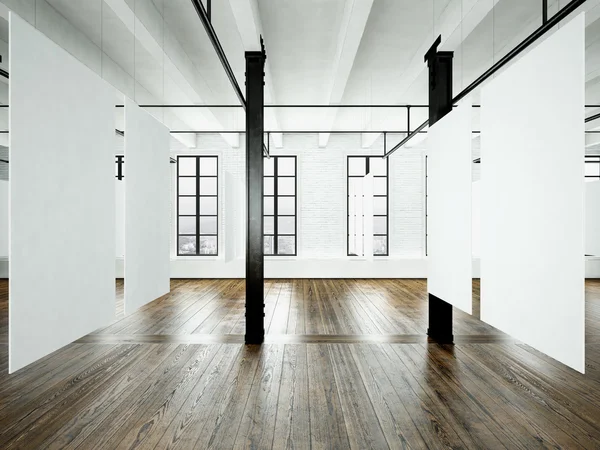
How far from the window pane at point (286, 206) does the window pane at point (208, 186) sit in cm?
173

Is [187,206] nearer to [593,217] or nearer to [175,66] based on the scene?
[175,66]

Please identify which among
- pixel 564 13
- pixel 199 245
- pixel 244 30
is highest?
pixel 244 30

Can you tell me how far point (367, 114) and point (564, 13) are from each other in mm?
5673

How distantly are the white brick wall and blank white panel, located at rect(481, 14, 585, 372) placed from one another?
6.88 metres

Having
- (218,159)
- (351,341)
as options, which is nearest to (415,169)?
(218,159)

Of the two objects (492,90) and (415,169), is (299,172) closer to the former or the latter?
(415,169)

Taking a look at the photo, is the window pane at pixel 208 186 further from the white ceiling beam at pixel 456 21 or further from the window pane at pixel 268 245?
the white ceiling beam at pixel 456 21

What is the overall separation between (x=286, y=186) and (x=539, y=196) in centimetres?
789

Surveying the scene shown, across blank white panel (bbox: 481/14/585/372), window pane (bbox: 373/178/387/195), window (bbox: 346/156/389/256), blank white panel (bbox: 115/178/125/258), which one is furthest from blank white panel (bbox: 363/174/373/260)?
blank white panel (bbox: 481/14/585/372)

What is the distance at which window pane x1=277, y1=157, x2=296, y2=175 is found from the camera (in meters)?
9.73

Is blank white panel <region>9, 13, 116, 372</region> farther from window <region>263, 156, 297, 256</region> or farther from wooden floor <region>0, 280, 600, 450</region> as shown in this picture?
window <region>263, 156, 297, 256</region>

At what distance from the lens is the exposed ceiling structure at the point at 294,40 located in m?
3.79

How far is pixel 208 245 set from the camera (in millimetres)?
9812

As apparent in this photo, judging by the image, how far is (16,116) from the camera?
1740mm
